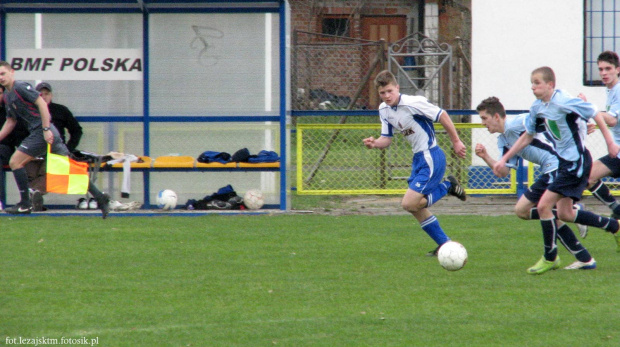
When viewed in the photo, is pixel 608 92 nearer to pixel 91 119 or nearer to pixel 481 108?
pixel 481 108

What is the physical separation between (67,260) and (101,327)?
264cm

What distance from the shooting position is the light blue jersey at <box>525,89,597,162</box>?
693 cm

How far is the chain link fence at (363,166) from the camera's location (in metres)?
12.8

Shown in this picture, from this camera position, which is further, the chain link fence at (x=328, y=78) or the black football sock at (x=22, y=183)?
the chain link fence at (x=328, y=78)

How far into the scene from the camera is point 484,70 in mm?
13719

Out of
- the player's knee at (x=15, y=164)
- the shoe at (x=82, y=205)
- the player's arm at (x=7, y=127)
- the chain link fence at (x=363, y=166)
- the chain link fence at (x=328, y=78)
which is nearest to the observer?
the player's knee at (x=15, y=164)

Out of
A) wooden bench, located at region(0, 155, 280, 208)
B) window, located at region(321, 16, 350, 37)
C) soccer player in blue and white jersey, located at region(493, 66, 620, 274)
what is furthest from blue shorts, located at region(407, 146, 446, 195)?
window, located at region(321, 16, 350, 37)

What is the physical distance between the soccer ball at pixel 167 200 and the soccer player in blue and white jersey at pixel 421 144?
170 inches

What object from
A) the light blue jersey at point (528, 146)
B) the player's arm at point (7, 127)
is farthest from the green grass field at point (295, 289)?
the player's arm at point (7, 127)

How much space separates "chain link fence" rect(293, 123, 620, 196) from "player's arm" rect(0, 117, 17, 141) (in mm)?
3891

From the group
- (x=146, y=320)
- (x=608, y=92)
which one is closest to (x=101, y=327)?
(x=146, y=320)

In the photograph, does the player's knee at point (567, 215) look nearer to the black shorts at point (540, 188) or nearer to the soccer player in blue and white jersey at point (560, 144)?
the soccer player in blue and white jersey at point (560, 144)

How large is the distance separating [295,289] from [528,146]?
8.68ft

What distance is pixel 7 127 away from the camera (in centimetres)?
1111
